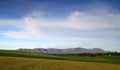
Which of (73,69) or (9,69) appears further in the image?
(73,69)

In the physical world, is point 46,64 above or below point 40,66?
above

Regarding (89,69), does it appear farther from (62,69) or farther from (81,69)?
(62,69)

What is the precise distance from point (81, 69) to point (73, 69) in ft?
4.89

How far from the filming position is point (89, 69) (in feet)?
121

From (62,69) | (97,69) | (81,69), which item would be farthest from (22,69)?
(97,69)

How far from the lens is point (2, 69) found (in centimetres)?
3181

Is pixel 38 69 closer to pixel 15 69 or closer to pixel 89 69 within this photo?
pixel 15 69

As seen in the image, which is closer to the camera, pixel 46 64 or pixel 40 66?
pixel 40 66

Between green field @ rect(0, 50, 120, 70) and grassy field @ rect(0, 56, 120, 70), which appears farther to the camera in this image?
green field @ rect(0, 50, 120, 70)

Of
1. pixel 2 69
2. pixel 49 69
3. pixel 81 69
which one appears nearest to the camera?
pixel 2 69

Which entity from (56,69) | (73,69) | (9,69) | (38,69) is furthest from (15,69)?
(73,69)

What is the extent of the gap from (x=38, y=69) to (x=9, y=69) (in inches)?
167

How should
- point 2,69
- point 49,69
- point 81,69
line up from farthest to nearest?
point 81,69, point 49,69, point 2,69

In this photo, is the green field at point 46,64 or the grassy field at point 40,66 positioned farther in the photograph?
the green field at point 46,64
